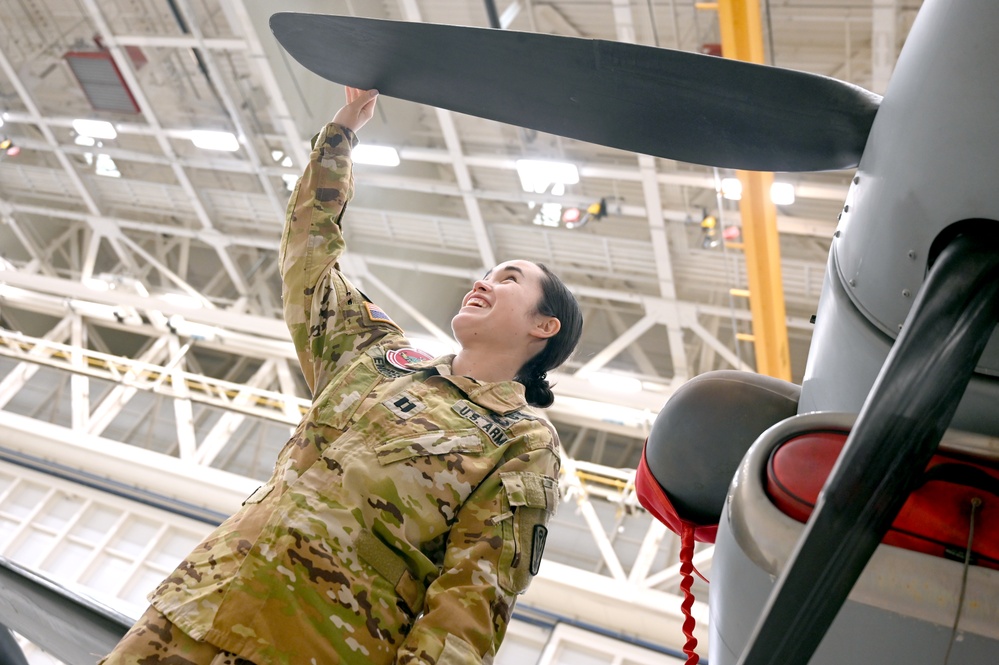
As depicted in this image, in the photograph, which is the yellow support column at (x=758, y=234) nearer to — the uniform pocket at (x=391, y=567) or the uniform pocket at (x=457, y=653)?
the uniform pocket at (x=391, y=567)

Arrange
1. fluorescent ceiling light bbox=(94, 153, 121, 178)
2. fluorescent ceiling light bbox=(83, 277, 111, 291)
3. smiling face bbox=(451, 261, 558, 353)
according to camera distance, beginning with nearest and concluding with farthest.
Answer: smiling face bbox=(451, 261, 558, 353) < fluorescent ceiling light bbox=(94, 153, 121, 178) < fluorescent ceiling light bbox=(83, 277, 111, 291)

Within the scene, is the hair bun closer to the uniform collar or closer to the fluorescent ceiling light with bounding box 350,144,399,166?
the uniform collar

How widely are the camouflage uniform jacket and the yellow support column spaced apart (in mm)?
5371

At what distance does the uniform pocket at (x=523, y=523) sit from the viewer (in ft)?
6.69

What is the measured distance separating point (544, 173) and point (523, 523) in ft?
27.7

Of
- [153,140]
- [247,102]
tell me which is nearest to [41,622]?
[247,102]

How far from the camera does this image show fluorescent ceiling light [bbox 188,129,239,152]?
37.8 feet

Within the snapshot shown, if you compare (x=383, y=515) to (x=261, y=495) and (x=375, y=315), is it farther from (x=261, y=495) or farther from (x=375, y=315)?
(x=375, y=315)

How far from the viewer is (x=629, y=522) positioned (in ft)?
43.3

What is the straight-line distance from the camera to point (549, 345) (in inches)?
108

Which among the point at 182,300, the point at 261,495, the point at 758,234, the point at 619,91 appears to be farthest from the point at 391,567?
the point at 182,300

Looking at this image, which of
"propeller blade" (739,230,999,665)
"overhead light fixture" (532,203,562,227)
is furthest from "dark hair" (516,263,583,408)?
"overhead light fixture" (532,203,562,227)

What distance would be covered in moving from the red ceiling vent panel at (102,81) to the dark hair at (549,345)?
37.5 feet

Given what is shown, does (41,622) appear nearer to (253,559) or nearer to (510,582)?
(253,559)
